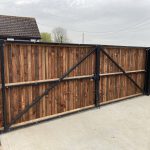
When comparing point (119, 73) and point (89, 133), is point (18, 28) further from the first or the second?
point (89, 133)

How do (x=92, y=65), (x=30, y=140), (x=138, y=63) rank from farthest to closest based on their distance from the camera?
1. (x=138, y=63)
2. (x=92, y=65)
3. (x=30, y=140)

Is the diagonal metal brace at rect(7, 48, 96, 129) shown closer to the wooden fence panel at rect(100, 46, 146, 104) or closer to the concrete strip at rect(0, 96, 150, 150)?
the concrete strip at rect(0, 96, 150, 150)

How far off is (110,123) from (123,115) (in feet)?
2.85

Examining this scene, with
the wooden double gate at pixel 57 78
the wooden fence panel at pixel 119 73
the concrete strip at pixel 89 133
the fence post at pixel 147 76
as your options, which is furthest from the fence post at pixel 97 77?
the fence post at pixel 147 76

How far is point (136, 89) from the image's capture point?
29.7ft

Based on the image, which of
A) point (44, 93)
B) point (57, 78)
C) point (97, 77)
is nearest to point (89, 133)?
point (44, 93)

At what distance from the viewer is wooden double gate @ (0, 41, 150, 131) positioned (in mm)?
5164

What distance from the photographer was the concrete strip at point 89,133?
178 inches

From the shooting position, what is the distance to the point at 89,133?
518 centimetres

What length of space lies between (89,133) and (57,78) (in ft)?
5.86

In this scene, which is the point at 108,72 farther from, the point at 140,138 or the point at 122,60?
the point at 140,138

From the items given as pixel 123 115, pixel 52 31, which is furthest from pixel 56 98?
pixel 52 31

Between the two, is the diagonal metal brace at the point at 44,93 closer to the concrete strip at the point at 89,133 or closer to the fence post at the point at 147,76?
the concrete strip at the point at 89,133

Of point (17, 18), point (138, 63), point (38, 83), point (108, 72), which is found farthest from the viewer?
point (17, 18)
